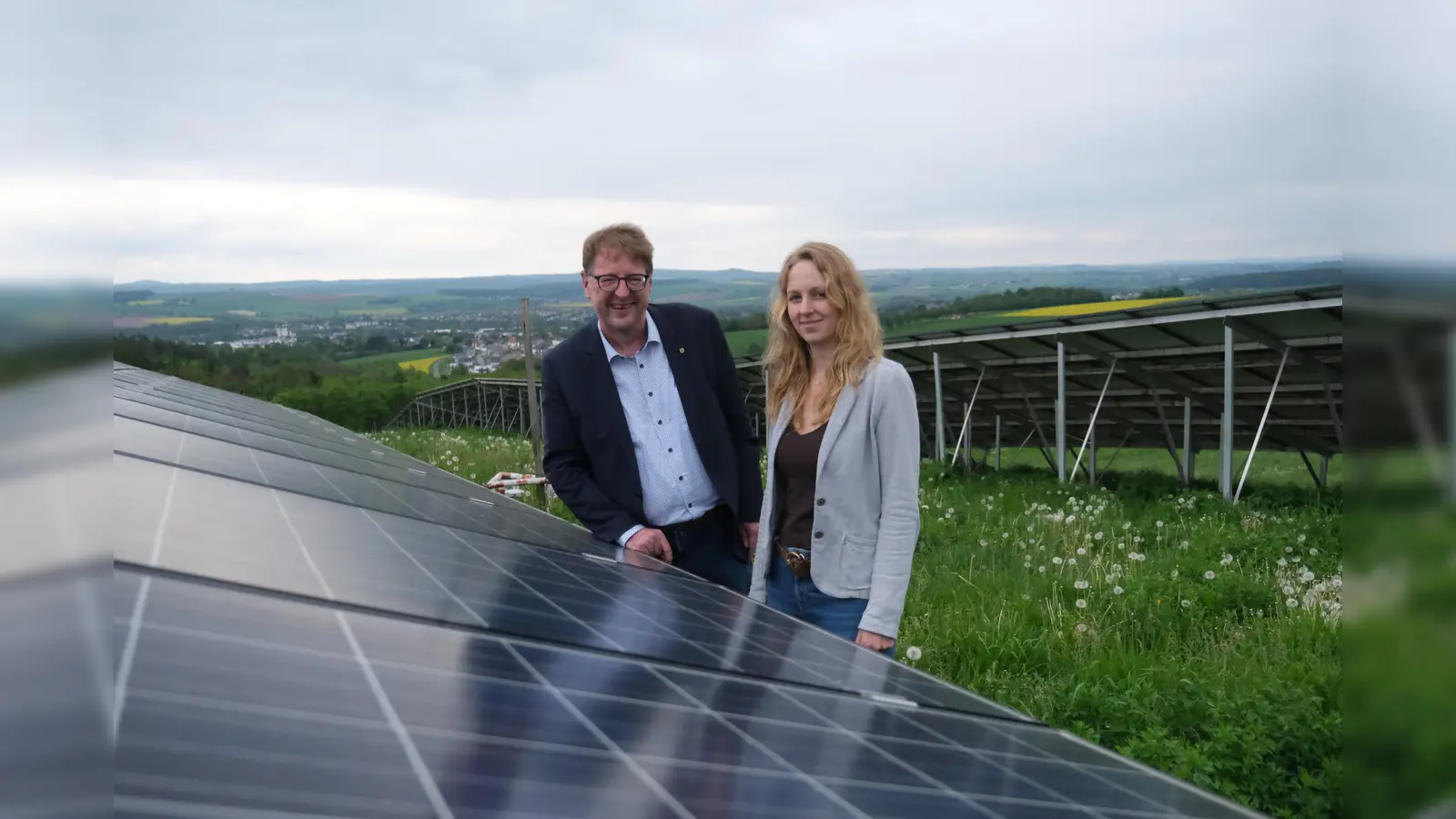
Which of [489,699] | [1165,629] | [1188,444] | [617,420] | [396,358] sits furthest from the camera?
[396,358]

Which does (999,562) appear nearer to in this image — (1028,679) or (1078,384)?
(1028,679)

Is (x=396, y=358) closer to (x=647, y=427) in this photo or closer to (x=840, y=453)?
(x=647, y=427)

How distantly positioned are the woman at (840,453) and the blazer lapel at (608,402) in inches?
24.9

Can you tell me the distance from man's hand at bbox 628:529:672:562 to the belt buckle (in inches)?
22.7

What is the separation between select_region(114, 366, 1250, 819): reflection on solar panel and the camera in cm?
126

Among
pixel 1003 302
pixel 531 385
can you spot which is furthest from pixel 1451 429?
pixel 1003 302

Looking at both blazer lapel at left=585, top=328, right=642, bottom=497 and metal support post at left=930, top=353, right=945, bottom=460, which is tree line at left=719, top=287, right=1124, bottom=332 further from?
blazer lapel at left=585, top=328, right=642, bottom=497

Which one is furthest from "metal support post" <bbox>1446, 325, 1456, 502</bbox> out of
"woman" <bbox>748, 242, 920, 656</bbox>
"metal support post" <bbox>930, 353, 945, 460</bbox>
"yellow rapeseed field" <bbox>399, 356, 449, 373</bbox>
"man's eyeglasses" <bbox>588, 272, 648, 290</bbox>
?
"yellow rapeseed field" <bbox>399, 356, 449, 373</bbox>

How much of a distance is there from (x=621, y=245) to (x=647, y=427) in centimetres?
75

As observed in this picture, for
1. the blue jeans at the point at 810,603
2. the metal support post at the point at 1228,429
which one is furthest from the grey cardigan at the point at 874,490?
the metal support post at the point at 1228,429

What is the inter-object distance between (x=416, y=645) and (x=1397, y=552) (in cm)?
171

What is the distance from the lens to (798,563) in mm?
3695

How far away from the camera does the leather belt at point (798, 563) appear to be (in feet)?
12.1

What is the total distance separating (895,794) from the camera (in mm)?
1631
